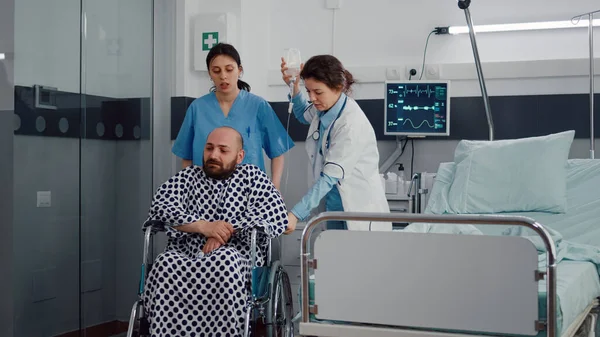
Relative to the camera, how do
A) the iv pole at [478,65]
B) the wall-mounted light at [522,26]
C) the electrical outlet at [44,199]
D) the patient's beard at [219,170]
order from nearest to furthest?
1. the patient's beard at [219,170]
2. the electrical outlet at [44,199]
3. the iv pole at [478,65]
4. the wall-mounted light at [522,26]

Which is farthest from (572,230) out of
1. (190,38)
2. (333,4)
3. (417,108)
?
(190,38)

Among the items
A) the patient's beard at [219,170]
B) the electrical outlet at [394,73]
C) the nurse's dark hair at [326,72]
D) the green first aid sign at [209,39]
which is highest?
the green first aid sign at [209,39]

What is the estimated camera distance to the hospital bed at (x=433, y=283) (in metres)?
2.21

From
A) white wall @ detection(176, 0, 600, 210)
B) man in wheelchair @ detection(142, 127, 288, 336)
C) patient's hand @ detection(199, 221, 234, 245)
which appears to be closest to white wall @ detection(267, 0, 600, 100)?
white wall @ detection(176, 0, 600, 210)

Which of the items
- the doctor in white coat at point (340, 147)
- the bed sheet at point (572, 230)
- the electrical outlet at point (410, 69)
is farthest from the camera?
the electrical outlet at point (410, 69)

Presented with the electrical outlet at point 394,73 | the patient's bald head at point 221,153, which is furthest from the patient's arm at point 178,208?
the electrical outlet at point 394,73

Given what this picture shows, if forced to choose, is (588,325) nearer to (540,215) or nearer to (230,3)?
(540,215)

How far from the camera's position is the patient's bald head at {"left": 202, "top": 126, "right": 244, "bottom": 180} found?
10.5 ft

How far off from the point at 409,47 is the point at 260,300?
2.61m

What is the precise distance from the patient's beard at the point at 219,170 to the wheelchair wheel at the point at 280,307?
46cm

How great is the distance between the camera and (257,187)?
3213mm

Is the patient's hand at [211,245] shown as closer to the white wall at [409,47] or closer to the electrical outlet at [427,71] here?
the white wall at [409,47]

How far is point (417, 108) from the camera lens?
4.59 meters

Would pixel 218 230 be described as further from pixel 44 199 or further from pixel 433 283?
pixel 44 199
